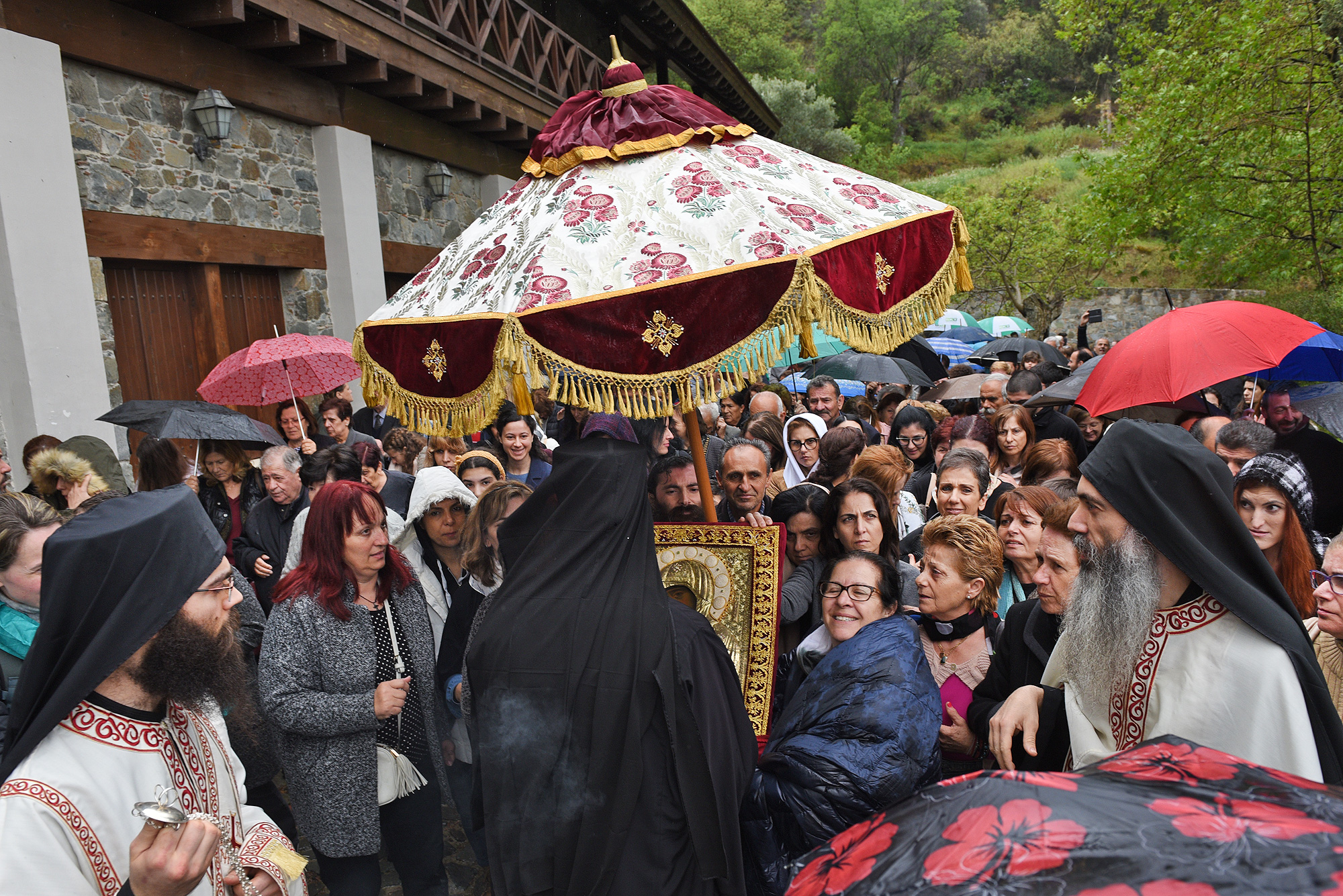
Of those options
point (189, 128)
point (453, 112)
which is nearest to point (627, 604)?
point (189, 128)

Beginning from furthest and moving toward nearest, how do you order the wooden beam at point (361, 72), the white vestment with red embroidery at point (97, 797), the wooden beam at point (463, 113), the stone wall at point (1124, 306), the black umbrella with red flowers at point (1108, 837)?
the stone wall at point (1124, 306) → the wooden beam at point (463, 113) → the wooden beam at point (361, 72) → the white vestment with red embroidery at point (97, 797) → the black umbrella with red flowers at point (1108, 837)

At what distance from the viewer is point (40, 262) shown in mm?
6367

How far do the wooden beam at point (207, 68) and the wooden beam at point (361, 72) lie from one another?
180 mm

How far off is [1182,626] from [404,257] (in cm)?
1091

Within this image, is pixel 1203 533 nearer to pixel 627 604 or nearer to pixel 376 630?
pixel 627 604

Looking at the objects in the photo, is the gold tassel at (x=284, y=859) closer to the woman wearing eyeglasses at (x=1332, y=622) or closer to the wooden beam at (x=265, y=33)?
the woman wearing eyeglasses at (x=1332, y=622)

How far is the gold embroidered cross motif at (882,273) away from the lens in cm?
260

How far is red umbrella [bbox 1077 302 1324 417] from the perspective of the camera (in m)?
4.61

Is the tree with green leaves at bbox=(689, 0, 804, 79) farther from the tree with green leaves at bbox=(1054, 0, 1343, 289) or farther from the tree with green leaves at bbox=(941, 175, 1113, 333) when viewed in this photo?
the tree with green leaves at bbox=(1054, 0, 1343, 289)

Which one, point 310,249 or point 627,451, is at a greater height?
point 310,249

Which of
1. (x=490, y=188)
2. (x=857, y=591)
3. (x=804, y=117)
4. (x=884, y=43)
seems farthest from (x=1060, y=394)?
(x=884, y=43)

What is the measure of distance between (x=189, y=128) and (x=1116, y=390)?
325 inches

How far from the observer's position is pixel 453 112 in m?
11.7

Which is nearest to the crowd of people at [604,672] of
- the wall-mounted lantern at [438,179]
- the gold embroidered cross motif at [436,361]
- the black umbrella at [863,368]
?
the gold embroidered cross motif at [436,361]
